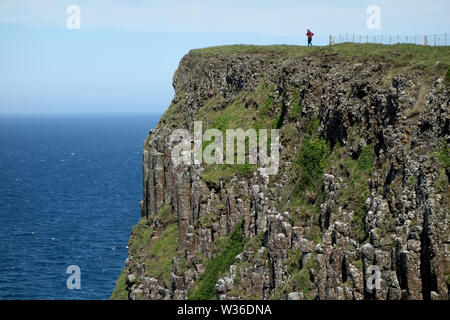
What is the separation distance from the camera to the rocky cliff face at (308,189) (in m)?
45.7

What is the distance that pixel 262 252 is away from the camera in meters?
61.2

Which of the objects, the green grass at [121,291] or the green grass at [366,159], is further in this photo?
the green grass at [121,291]

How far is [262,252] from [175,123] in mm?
39820

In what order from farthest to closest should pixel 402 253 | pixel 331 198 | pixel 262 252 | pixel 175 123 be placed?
pixel 175 123, pixel 262 252, pixel 331 198, pixel 402 253

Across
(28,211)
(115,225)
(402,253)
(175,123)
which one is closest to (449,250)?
(402,253)

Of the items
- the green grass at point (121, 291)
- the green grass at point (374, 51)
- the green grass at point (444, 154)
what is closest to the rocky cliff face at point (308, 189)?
the green grass at point (444, 154)

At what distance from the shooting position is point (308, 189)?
6259 cm

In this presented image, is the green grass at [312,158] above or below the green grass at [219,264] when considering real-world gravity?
above

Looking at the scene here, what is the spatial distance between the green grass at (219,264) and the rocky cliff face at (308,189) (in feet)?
0.66

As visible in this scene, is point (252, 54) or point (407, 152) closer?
point (407, 152)

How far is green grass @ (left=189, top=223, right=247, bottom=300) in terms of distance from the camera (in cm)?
6844

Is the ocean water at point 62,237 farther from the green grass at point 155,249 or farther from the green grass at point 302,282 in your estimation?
the green grass at point 302,282

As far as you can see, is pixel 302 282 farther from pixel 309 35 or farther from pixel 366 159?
pixel 309 35
